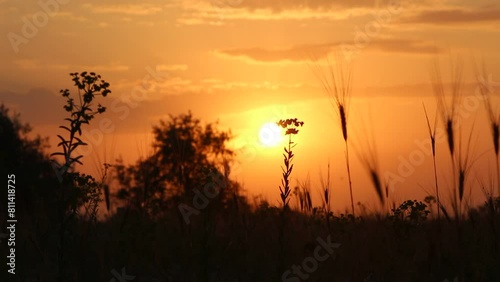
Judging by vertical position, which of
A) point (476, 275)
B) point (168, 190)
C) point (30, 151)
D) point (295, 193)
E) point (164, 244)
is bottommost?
point (476, 275)

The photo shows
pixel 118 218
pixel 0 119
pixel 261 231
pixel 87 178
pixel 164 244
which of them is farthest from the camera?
pixel 0 119

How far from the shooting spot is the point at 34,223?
8758mm

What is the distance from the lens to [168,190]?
3200cm

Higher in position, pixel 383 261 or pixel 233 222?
pixel 233 222

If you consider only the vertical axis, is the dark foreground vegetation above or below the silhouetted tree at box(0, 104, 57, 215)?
below

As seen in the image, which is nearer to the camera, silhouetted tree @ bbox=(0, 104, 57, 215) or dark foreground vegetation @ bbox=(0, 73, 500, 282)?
dark foreground vegetation @ bbox=(0, 73, 500, 282)

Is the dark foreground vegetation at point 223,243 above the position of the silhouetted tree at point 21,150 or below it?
below

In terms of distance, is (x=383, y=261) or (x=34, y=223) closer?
(x=383, y=261)

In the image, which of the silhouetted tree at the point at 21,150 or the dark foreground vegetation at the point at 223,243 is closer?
the dark foreground vegetation at the point at 223,243

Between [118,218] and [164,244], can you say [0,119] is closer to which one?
[118,218]

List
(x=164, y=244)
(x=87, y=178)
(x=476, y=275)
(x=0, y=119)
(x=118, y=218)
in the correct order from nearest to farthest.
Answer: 1. (x=476, y=275)
2. (x=87, y=178)
3. (x=164, y=244)
4. (x=118, y=218)
5. (x=0, y=119)

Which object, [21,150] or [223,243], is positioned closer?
[223,243]

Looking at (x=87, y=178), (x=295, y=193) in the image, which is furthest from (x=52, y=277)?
(x=295, y=193)

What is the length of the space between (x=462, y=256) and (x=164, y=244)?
131 inches
